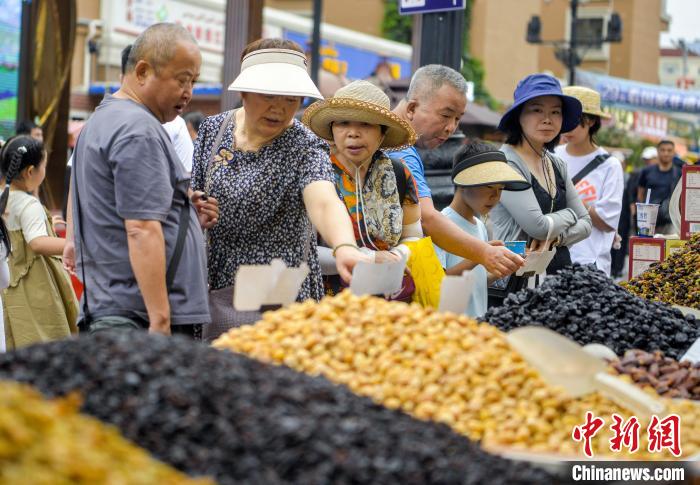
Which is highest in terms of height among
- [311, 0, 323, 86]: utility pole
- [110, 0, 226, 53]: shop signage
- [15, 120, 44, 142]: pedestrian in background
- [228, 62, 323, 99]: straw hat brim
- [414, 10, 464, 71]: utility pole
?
[110, 0, 226, 53]: shop signage

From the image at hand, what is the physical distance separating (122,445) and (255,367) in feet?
1.49

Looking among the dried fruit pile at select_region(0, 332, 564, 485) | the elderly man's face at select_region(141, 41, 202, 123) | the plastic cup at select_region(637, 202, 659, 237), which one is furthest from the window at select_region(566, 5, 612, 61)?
the dried fruit pile at select_region(0, 332, 564, 485)

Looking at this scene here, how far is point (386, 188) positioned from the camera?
3.82 metres

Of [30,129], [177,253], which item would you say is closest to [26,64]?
[30,129]

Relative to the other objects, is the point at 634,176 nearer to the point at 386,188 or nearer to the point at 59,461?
the point at 386,188

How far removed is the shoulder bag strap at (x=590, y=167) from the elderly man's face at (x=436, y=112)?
5.43 feet

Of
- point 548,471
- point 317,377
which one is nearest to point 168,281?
point 317,377

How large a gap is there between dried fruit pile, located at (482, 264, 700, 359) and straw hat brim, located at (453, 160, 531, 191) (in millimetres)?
879

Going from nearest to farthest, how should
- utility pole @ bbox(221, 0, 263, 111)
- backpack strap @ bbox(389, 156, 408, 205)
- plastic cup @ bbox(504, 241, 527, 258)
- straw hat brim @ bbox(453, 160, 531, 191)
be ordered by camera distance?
backpack strap @ bbox(389, 156, 408, 205) → plastic cup @ bbox(504, 241, 527, 258) → straw hat brim @ bbox(453, 160, 531, 191) → utility pole @ bbox(221, 0, 263, 111)

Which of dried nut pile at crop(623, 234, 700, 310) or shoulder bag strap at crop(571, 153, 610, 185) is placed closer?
dried nut pile at crop(623, 234, 700, 310)

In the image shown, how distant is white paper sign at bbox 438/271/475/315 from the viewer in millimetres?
2914

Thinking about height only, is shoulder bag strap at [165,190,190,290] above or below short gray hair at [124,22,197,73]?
below

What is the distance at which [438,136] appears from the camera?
15.4ft

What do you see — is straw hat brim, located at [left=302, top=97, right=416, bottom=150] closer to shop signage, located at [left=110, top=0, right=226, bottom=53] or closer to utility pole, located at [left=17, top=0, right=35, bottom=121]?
utility pole, located at [left=17, top=0, right=35, bottom=121]
